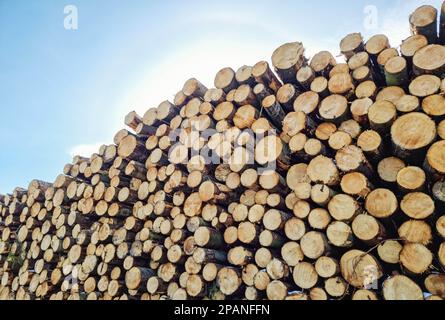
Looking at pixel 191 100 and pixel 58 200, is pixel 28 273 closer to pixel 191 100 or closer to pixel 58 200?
pixel 58 200

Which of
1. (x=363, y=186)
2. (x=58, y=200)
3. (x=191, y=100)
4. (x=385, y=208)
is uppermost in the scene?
(x=191, y=100)

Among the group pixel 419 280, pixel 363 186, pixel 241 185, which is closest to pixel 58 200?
pixel 241 185

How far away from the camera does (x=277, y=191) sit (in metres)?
3.37

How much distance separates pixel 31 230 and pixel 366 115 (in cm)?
571

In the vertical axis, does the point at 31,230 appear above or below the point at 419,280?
above

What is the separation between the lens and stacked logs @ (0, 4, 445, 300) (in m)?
2.71

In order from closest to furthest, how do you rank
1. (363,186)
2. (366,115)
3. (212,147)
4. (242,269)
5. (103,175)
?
(363,186)
(366,115)
(242,269)
(212,147)
(103,175)

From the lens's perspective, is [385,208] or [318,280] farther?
[318,280]

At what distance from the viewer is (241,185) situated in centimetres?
358

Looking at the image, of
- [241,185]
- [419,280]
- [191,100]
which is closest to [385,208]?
[419,280]

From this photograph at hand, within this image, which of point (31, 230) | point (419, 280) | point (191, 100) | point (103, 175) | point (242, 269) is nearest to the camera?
point (419, 280)

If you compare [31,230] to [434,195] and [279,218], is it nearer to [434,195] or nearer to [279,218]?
[279,218]

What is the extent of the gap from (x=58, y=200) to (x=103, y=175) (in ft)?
3.30

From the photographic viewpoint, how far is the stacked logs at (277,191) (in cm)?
271
